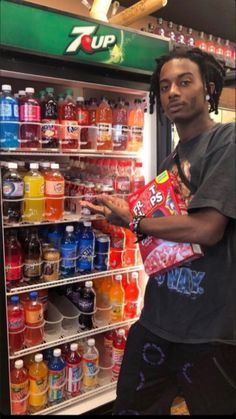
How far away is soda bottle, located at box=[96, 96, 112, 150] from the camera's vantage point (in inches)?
75.5

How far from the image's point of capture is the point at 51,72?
5.21 feet

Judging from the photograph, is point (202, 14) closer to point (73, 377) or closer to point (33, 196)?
point (33, 196)

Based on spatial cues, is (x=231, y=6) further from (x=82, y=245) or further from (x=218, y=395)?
(x=218, y=395)

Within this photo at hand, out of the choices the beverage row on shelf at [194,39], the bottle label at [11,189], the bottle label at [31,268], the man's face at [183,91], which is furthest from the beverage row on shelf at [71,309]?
the beverage row on shelf at [194,39]

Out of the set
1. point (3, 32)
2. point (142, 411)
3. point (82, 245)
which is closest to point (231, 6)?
point (3, 32)

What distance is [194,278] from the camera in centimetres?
125

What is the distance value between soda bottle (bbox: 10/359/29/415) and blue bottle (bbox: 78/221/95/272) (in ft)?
1.87

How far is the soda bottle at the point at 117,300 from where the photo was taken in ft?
6.84

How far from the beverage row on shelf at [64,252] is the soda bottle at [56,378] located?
442 millimetres

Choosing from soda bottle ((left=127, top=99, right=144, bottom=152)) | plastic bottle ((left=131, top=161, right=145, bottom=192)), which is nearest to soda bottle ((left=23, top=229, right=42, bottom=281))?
plastic bottle ((left=131, top=161, right=145, bottom=192))

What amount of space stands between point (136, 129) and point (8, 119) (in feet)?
2.41

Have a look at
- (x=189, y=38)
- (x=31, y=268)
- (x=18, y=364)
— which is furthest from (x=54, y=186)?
(x=189, y=38)

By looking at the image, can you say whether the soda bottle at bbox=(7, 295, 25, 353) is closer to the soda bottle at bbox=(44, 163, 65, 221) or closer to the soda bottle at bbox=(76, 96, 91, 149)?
the soda bottle at bbox=(44, 163, 65, 221)

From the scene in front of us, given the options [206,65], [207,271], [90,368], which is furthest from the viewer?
[90,368]
